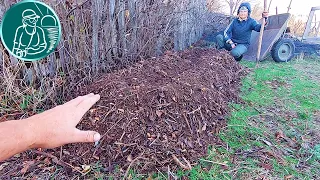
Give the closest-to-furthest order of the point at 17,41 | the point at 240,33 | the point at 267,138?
the point at 17,41 → the point at 267,138 → the point at 240,33

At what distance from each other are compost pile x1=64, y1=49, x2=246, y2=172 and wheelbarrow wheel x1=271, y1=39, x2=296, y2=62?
3.29m

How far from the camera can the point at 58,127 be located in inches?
44.2

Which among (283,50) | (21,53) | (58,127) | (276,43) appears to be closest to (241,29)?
(276,43)

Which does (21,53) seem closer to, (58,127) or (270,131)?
(58,127)

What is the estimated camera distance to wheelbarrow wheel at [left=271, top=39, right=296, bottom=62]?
18.9 feet

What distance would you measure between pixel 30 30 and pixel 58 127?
1194 millimetres

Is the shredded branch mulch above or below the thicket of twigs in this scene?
below

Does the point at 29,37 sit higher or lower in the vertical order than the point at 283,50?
higher

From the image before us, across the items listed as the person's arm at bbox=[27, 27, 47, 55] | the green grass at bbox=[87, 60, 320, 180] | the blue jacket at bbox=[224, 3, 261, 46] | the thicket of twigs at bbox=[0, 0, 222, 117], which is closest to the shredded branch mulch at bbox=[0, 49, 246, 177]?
the green grass at bbox=[87, 60, 320, 180]

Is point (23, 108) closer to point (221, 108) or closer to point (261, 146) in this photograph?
point (221, 108)

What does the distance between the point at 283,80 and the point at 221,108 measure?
2.29 metres

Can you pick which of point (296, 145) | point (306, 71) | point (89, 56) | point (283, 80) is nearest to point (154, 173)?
point (296, 145)

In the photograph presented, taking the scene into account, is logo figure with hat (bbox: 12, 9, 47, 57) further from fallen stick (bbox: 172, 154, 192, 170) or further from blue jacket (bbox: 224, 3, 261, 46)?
→ blue jacket (bbox: 224, 3, 261, 46)

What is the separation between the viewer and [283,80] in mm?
4492
